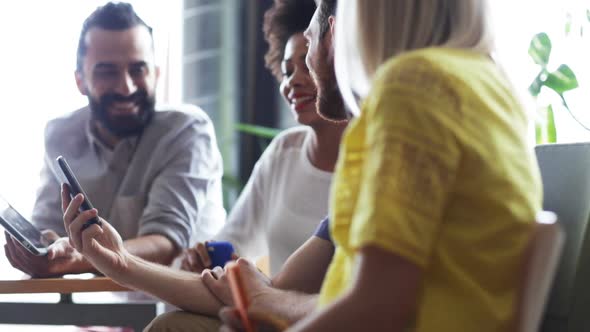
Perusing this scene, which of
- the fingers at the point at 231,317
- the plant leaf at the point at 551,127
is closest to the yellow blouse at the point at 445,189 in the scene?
the fingers at the point at 231,317

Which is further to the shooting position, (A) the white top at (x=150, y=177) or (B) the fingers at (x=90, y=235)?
(A) the white top at (x=150, y=177)

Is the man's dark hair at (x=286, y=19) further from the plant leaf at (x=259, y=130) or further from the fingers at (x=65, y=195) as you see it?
the fingers at (x=65, y=195)

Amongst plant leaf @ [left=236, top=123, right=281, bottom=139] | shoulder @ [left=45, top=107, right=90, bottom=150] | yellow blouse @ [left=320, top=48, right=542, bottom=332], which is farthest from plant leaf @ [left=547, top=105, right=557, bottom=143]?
shoulder @ [left=45, top=107, right=90, bottom=150]

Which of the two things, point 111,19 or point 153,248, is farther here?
point 111,19

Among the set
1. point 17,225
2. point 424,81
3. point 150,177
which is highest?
point 424,81

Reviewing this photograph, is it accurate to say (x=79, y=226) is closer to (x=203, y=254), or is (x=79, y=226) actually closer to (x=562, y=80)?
(x=203, y=254)

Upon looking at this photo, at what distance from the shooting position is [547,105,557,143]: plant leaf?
2070 mm

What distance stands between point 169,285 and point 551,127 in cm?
102

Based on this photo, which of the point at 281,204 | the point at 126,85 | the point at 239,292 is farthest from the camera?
the point at 126,85

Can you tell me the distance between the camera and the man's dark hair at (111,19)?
8.63ft

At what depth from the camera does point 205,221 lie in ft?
8.47

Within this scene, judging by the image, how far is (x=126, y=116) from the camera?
258cm

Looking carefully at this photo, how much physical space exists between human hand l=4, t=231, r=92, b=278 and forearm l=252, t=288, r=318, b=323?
618 millimetres

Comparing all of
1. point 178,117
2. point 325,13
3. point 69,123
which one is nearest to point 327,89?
point 325,13
